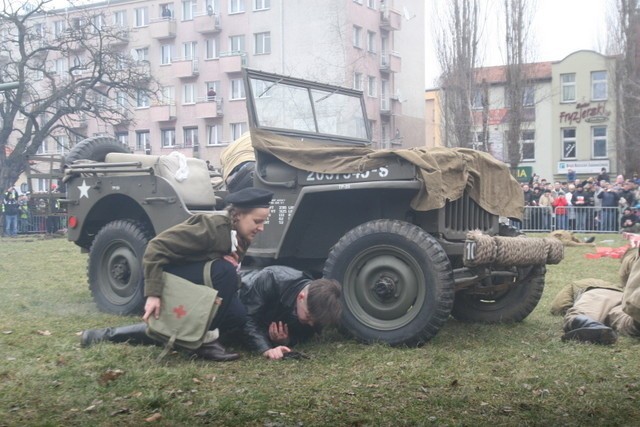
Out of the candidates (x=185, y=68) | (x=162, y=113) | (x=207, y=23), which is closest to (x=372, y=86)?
(x=207, y=23)

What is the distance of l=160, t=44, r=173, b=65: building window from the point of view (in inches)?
1024

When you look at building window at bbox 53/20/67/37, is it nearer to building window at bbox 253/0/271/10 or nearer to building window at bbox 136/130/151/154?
building window at bbox 136/130/151/154

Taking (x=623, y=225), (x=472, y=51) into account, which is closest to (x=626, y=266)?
(x=623, y=225)

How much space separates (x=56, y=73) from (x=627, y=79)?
2055cm

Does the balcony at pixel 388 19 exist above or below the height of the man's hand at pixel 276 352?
above

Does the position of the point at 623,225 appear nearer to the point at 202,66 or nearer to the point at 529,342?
the point at 202,66

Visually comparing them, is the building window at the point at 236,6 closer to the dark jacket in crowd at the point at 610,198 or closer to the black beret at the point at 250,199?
the dark jacket in crowd at the point at 610,198

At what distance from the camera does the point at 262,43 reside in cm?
1742

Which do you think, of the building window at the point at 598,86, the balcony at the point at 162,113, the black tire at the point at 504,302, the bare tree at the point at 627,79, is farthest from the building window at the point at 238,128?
the building window at the point at 598,86

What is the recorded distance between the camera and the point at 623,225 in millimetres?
20000

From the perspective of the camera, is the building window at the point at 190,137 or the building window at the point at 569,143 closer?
the building window at the point at 190,137

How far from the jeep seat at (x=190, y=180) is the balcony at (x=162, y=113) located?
2330 centimetres

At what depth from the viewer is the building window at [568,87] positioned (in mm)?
44781

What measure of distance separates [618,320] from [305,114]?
10.6 feet
